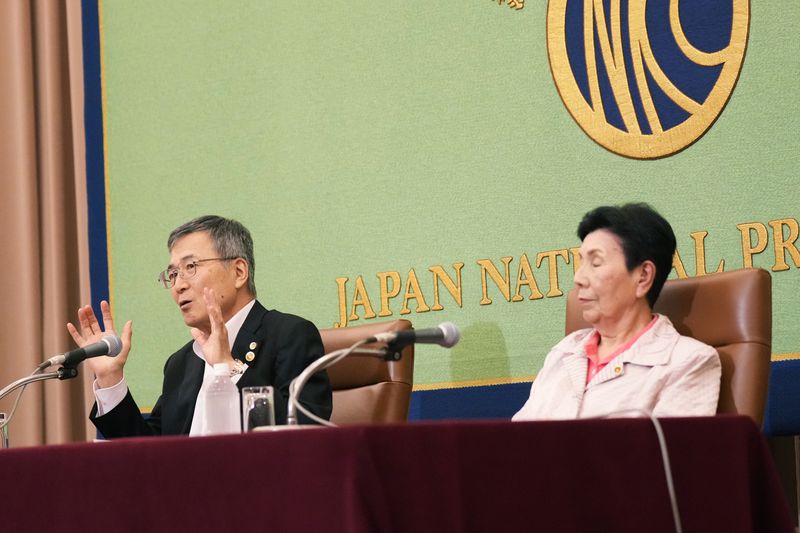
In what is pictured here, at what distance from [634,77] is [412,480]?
1995mm

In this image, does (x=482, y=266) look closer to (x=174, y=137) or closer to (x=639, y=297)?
(x=639, y=297)

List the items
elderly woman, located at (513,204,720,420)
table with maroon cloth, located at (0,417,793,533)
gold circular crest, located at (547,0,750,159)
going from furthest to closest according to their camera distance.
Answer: gold circular crest, located at (547,0,750,159) → elderly woman, located at (513,204,720,420) → table with maroon cloth, located at (0,417,793,533)

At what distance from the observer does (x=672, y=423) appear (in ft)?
6.01

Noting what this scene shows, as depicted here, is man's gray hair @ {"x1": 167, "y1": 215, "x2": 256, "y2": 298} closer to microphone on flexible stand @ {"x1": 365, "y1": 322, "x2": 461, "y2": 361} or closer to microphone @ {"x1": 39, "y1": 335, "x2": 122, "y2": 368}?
microphone @ {"x1": 39, "y1": 335, "x2": 122, "y2": 368}

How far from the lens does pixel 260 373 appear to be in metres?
2.88

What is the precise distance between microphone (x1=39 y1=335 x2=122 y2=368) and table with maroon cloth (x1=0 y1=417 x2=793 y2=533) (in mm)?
642

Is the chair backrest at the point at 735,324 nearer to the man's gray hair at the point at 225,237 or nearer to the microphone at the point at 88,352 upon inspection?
the man's gray hair at the point at 225,237

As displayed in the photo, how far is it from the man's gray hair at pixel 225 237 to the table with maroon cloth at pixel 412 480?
134 cm

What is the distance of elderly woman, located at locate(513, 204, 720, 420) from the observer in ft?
8.40

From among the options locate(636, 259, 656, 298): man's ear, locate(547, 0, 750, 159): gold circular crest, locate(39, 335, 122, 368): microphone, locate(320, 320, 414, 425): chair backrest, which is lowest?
locate(320, 320, 414, 425): chair backrest

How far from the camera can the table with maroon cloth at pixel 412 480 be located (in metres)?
1.48

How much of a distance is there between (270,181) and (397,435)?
273 cm

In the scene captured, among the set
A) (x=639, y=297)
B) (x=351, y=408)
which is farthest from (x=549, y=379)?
(x=351, y=408)

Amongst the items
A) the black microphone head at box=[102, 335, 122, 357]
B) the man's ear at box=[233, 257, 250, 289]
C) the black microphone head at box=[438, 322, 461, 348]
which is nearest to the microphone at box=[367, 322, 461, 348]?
the black microphone head at box=[438, 322, 461, 348]
